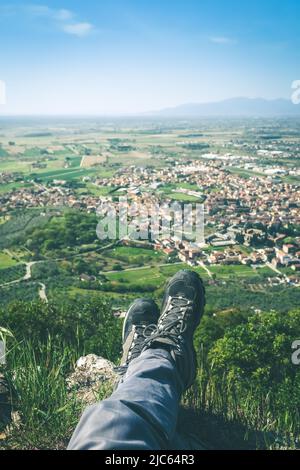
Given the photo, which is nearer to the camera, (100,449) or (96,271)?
(100,449)

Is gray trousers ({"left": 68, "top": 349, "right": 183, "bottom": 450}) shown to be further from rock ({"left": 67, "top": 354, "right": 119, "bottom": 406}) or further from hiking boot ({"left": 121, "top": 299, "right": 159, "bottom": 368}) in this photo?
hiking boot ({"left": 121, "top": 299, "right": 159, "bottom": 368})

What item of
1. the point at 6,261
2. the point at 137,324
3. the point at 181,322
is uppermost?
the point at 181,322

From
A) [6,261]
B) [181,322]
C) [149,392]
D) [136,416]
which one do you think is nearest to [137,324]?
[181,322]

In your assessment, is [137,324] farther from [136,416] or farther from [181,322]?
→ [136,416]

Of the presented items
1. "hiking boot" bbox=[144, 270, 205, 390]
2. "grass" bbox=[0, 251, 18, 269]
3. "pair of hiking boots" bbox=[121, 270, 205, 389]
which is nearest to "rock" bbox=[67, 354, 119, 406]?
"pair of hiking boots" bbox=[121, 270, 205, 389]

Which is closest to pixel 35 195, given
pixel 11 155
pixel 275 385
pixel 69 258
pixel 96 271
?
pixel 69 258

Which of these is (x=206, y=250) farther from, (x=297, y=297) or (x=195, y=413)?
(x=195, y=413)

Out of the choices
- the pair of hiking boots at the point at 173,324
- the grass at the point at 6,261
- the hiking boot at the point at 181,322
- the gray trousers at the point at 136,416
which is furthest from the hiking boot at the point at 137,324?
the grass at the point at 6,261
